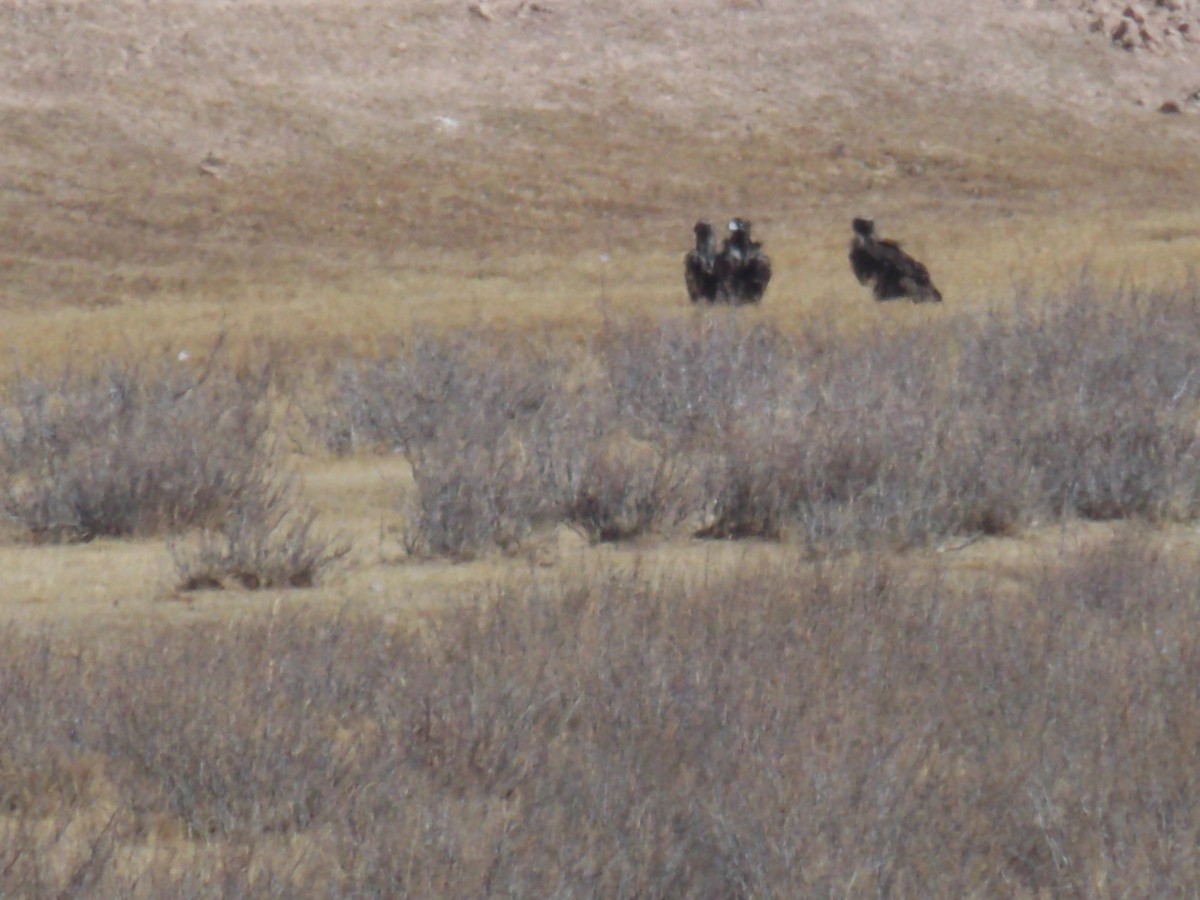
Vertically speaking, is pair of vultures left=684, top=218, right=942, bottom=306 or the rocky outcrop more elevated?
pair of vultures left=684, top=218, right=942, bottom=306

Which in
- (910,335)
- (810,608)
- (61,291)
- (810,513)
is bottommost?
(61,291)

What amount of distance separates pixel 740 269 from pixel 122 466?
11.9 metres

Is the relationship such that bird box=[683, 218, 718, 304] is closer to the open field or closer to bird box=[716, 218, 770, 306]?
bird box=[716, 218, 770, 306]

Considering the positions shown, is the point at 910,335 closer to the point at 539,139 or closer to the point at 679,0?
the point at 539,139

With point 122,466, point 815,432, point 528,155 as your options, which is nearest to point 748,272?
point 815,432

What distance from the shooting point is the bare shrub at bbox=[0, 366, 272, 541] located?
878cm

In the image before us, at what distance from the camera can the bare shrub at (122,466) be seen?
8.78 metres

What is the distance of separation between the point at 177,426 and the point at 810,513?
3350 mm

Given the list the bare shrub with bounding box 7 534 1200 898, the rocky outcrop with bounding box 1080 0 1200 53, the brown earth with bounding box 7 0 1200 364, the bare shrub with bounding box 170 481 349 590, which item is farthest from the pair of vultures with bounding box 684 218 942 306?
the rocky outcrop with bounding box 1080 0 1200 53

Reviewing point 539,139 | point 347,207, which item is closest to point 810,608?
point 347,207

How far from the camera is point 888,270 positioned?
20.1m

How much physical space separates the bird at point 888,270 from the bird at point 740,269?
128 cm

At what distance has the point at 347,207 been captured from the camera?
32156 millimetres

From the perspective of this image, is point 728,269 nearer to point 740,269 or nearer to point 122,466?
point 740,269
